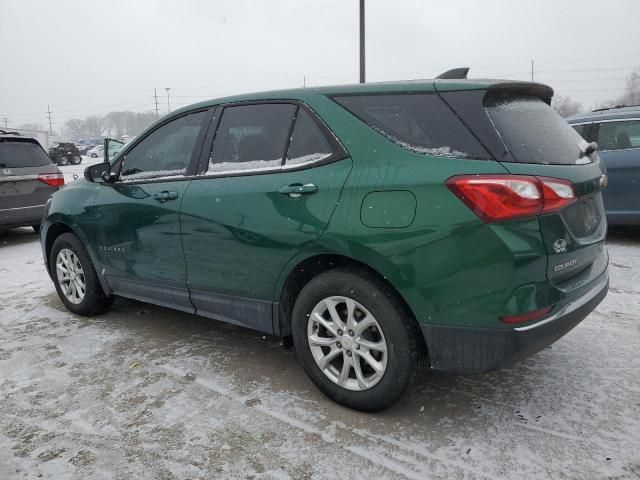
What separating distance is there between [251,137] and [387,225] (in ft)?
3.81

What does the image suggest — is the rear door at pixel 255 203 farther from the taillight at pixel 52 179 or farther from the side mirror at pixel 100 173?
the taillight at pixel 52 179

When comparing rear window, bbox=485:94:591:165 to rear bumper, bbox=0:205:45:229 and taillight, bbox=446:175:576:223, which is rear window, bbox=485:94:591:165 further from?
rear bumper, bbox=0:205:45:229

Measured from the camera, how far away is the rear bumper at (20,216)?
23.5ft

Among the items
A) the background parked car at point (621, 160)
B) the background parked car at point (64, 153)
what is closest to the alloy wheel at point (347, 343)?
the background parked car at point (621, 160)

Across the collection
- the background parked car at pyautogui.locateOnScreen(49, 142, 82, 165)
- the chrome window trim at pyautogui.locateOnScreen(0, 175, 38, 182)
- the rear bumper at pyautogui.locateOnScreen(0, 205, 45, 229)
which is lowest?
the rear bumper at pyautogui.locateOnScreen(0, 205, 45, 229)

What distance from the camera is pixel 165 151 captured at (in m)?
3.54

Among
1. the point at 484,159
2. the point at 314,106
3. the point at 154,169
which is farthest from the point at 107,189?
the point at 484,159

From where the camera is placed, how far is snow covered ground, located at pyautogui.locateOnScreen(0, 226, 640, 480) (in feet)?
7.16

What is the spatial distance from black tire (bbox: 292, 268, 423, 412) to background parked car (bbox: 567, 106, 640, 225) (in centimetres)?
457

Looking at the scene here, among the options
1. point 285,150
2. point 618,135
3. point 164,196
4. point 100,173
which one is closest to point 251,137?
point 285,150

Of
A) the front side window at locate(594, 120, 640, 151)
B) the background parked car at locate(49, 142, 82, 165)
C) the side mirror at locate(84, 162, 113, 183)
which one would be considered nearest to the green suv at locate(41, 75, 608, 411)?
the side mirror at locate(84, 162, 113, 183)

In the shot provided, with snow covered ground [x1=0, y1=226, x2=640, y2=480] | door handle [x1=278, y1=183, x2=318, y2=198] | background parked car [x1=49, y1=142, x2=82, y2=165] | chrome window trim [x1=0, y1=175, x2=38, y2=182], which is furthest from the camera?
background parked car [x1=49, y1=142, x2=82, y2=165]

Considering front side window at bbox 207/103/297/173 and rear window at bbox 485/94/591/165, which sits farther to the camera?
front side window at bbox 207/103/297/173

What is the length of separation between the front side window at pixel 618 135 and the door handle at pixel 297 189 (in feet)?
16.7
